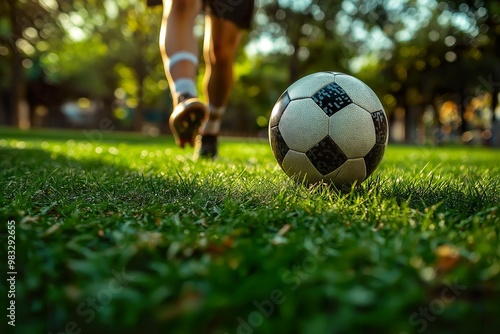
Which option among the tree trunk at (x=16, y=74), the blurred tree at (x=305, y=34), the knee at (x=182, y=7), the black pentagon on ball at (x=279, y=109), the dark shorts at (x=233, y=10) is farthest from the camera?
the blurred tree at (x=305, y=34)

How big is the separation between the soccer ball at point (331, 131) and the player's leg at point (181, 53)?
1.17 metres

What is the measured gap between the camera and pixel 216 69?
222 inches

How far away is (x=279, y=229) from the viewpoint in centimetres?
224

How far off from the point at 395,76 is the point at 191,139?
34.9m

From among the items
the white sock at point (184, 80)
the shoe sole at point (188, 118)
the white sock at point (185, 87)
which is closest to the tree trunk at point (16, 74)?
the white sock at point (184, 80)

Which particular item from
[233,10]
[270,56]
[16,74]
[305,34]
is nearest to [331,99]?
[233,10]

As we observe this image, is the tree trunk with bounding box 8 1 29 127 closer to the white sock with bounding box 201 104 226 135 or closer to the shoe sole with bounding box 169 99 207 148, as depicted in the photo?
the white sock with bounding box 201 104 226 135

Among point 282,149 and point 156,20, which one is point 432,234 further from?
point 156,20

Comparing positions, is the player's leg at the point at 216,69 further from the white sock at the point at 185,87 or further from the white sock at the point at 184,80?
the white sock at the point at 185,87

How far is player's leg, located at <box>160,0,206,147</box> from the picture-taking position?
423cm

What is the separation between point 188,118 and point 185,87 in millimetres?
377

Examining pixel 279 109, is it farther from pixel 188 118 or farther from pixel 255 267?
pixel 255 267

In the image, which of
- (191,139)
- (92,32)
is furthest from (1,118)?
(191,139)

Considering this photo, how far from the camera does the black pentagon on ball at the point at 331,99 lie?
314cm
